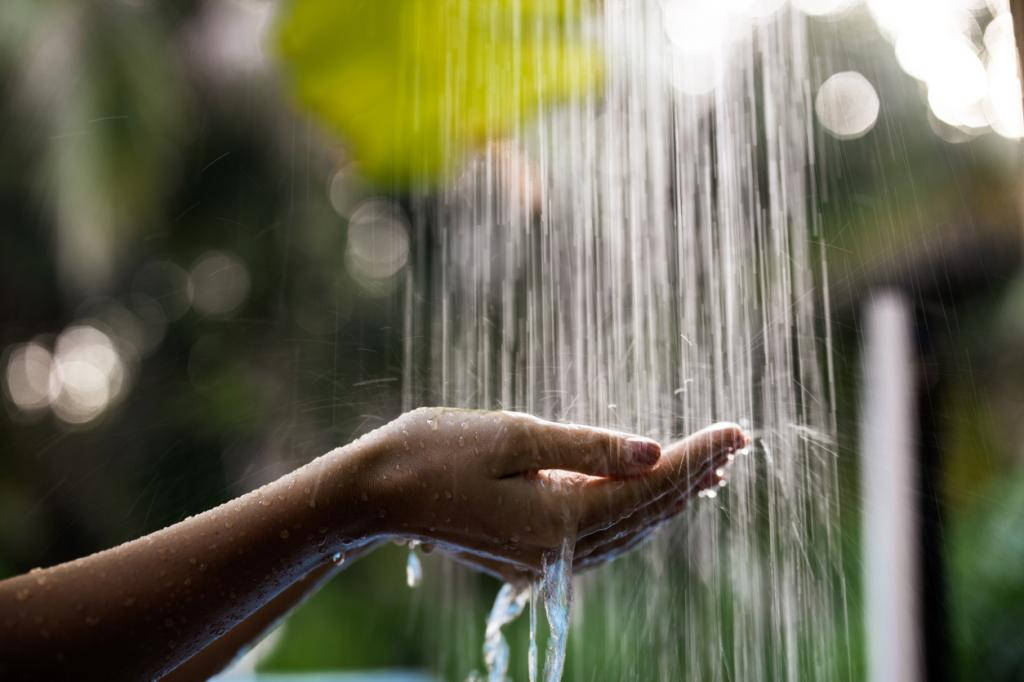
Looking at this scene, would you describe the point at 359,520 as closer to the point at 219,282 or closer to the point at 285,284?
the point at 285,284

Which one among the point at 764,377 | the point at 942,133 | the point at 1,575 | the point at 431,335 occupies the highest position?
the point at 942,133

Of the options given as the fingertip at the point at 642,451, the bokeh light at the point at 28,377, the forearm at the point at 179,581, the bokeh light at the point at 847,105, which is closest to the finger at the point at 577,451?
the fingertip at the point at 642,451

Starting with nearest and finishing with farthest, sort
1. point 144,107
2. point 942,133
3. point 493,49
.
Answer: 1. point 493,49
2. point 942,133
3. point 144,107

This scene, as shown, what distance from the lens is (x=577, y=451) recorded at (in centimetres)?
98

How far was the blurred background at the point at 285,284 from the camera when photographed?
7.83 ft

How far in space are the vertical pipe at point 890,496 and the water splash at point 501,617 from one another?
3.32ft

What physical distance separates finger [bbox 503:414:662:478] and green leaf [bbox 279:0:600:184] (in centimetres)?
155

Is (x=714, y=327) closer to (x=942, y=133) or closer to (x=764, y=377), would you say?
(x=764, y=377)

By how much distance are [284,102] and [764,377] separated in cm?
480

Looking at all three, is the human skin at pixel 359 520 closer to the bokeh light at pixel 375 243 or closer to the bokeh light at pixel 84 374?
the bokeh light at pixel 375 243

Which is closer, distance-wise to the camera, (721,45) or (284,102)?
(721,45)

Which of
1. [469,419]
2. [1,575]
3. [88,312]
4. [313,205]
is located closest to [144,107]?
[313,205]

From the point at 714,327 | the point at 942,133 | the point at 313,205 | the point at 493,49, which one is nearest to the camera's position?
the point at 714,327

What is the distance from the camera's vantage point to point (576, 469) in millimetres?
995
